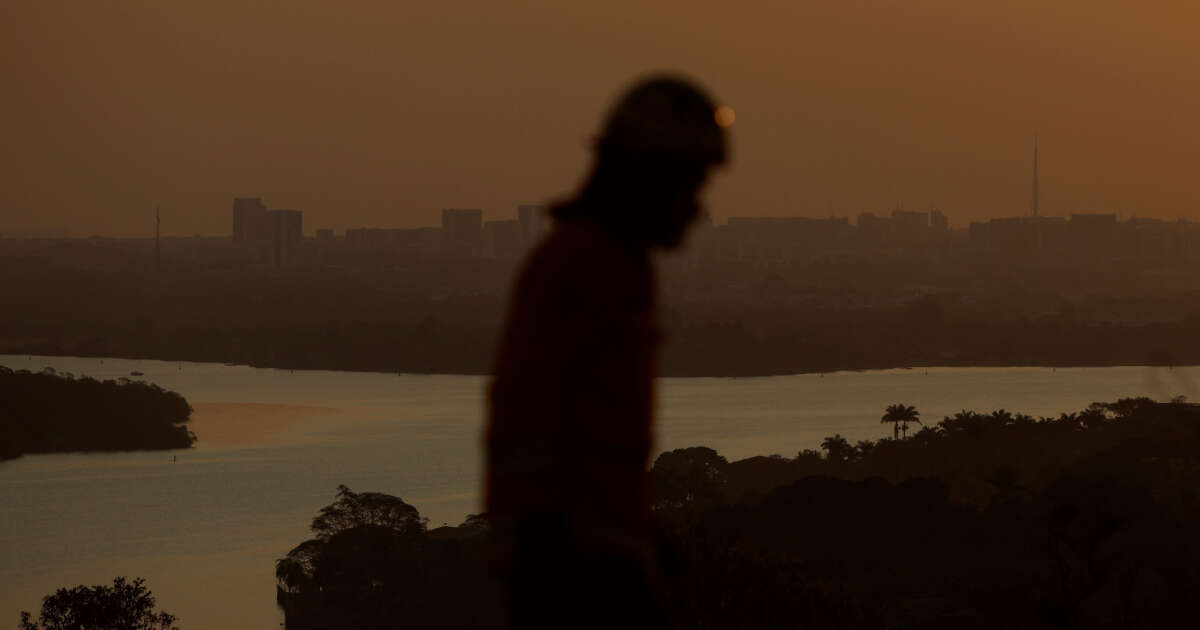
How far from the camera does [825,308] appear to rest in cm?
17375

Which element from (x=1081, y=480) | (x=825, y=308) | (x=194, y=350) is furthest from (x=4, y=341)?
(x=1081, y=480)

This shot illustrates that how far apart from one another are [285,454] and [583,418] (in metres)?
106

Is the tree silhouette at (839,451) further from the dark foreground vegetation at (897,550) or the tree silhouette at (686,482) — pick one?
the tree silhouette at (686,482)

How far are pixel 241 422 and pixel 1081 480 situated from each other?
94.0 meters

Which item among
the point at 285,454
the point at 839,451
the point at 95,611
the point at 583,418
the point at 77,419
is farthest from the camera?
the point at 77,419

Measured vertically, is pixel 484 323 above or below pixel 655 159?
above

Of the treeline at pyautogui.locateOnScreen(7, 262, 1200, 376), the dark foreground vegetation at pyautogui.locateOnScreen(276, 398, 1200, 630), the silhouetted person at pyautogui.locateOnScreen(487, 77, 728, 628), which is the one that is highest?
the treeline at pyautogui.locateOnScreen(7, 262, 1200, 376)

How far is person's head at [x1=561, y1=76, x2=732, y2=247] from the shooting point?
187 cm

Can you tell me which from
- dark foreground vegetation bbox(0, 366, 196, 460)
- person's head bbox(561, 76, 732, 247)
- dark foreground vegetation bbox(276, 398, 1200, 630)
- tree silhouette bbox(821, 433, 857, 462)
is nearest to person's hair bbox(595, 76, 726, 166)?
person's head bbox(561, 76, 732, 247)

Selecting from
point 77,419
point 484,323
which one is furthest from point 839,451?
point 484,323

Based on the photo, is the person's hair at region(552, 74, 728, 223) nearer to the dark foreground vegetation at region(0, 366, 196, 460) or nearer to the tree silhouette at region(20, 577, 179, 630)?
the tree silhouette at region(20, 577, 179, 630)

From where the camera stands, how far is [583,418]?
1791 mm

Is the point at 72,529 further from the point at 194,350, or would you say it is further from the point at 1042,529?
the point at 194,350

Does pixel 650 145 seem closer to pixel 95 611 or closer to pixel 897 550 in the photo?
pixel 897 550
